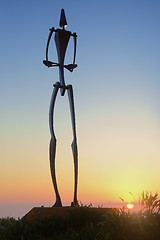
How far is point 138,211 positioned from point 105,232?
1211 mm

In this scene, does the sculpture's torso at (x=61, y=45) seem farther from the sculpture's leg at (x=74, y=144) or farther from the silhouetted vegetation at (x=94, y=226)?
the silhouetted vegetation at (x=94, y=226)

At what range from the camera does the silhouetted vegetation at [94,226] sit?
8414 mm

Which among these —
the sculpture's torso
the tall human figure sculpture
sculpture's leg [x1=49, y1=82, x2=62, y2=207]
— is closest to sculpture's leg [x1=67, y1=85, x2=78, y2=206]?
the tall human figure sculpture

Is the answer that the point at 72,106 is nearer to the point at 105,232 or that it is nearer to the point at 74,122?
the point at 74,122

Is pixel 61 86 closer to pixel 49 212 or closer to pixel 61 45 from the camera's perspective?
pixel 61 45

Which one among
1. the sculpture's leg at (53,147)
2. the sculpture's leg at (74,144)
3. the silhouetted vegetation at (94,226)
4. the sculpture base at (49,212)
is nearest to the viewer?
the silhouetted vegetation at (94,226)

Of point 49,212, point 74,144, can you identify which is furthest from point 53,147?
point 49,212

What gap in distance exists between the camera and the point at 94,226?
968 centimetres

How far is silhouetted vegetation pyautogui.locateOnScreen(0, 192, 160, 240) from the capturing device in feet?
27.6

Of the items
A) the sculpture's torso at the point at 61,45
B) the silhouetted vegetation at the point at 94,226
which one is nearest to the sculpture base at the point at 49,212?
the silhouetted vegetation at the point at 94,226

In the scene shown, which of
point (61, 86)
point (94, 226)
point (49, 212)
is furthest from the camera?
point (61, 86)

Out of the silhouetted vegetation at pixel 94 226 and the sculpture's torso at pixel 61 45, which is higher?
the sculpture's torso at pixel 61 45

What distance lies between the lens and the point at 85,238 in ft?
26.7

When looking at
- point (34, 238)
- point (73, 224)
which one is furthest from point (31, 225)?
point (73, 224)
